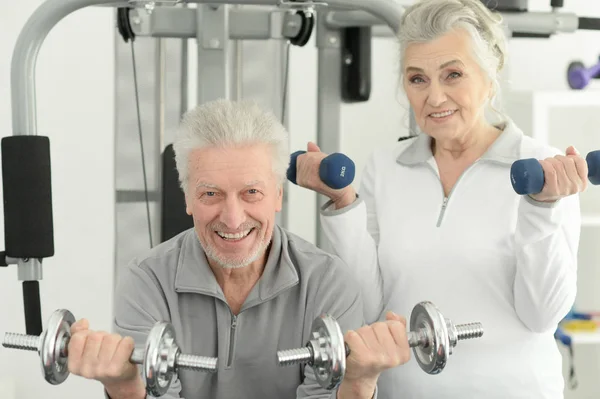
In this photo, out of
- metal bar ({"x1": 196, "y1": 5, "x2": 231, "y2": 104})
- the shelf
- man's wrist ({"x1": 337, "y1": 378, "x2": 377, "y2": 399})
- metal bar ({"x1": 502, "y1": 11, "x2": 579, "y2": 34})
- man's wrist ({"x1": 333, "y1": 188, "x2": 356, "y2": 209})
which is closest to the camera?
man's wrist ({"x1": 337, "y1": 378, "x2": 377, "y2": 399})

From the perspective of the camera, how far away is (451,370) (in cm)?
172

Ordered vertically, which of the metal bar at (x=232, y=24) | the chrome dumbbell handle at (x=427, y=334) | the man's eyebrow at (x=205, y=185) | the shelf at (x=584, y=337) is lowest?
the shelf at (x=584, y=337)

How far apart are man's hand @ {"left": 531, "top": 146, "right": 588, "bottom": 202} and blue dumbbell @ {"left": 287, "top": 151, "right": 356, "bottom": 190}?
0.37m

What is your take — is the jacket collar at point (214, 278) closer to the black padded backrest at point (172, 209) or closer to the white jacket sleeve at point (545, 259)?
the white jacket sleeve at point (545, 259)

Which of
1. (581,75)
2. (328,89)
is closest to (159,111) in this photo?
(328,89)

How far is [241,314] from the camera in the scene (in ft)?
5.27

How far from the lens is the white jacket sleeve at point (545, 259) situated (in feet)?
5.03

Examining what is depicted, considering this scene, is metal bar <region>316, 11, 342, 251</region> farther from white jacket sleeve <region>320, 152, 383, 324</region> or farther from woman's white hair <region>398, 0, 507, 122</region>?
woman's white hair <region>398, 0, 507, 122</region>

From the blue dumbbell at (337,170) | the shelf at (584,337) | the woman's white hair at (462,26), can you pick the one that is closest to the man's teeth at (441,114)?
the woman's white hair at (462,26)

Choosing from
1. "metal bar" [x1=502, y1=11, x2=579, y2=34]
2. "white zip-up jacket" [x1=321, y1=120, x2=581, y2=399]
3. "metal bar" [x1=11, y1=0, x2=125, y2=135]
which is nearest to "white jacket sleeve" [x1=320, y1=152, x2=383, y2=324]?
"white zip-up jacket" [x1=321, y1=120, x2=581, y2=399]

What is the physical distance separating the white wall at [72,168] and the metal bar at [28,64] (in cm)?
143

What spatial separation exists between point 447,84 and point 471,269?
390 mm

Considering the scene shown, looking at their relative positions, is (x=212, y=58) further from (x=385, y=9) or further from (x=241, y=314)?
(x=241, y=314)

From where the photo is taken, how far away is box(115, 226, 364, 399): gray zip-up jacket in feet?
5.21
